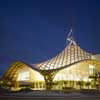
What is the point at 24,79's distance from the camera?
179ft

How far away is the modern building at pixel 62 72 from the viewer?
150ft

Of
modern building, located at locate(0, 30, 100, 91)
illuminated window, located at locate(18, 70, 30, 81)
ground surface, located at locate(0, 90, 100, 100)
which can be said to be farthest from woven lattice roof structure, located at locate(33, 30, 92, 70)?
ground surface, located at locate(0, 90, 100, 100)

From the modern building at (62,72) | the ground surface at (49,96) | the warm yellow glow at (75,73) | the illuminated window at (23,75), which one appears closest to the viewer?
the ground surface at (49,96)

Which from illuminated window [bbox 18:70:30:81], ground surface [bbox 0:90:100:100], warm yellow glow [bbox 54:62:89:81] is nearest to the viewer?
ground surface [bbox 0:90:100:100]

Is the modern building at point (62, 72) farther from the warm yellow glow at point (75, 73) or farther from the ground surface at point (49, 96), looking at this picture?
the ground surface at point (49, 96)

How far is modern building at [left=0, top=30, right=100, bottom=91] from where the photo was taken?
45750 mm

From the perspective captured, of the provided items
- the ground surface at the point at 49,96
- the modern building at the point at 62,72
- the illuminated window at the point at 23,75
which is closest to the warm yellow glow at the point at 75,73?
the modern building at the point at 62,72

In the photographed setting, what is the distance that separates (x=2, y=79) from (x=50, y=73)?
654 inches

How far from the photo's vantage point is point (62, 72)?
48.0 m

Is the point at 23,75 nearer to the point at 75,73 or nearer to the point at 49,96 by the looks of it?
the point at 75,73

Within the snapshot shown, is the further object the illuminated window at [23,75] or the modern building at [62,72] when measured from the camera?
the illuminated window at [23,75]

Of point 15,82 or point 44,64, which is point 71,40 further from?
point 15,82

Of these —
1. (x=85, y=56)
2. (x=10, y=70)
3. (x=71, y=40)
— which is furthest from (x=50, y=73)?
(x=71, y=40)

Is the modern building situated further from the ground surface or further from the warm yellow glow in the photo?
the ground surface
